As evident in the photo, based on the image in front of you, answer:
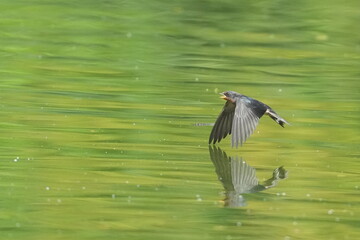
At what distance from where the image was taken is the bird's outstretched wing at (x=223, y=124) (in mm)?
9984

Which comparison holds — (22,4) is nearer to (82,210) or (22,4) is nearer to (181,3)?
(181,3)

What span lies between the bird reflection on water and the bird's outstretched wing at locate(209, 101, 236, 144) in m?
0.32

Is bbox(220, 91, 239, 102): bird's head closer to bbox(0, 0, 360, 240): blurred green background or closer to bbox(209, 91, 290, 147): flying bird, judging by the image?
bbox(209, 91, 290, 147): flying bird

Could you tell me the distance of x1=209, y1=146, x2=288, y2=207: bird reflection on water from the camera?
7988 millimetres

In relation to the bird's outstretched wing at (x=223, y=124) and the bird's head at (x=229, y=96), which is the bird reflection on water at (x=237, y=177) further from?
the bird's head at (x=229, y=96)

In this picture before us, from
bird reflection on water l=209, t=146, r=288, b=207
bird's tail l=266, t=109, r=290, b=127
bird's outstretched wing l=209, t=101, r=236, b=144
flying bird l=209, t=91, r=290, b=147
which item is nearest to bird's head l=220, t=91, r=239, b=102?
flying bird l=209, t=91, r=290, b=147

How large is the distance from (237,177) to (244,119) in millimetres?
Result: 1133

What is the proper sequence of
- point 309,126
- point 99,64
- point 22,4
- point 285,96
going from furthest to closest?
point 22,4 → point 99,64 → point 285,96 → point 309,126

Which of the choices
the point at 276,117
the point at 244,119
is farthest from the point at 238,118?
the point at 276,117

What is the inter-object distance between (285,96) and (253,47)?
12.1ft

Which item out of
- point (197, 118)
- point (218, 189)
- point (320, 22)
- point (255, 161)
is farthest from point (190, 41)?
point (218, 189)

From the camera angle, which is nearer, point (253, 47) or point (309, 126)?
point (309, 126)

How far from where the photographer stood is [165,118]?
10.8m

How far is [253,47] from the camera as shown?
1602 cm
